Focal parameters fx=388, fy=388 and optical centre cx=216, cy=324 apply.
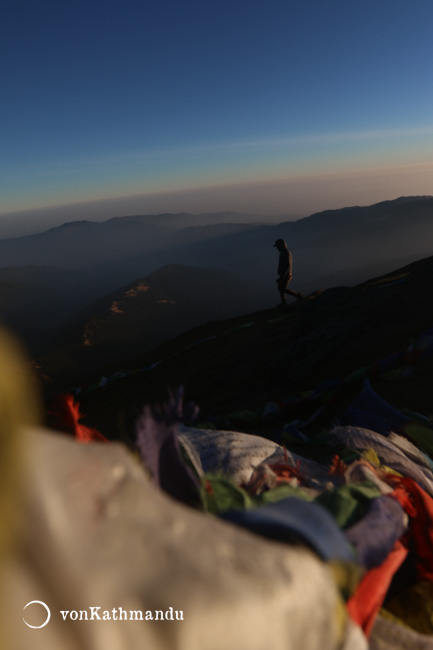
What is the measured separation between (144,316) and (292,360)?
167ft

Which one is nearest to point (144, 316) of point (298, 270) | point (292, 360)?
point (292, 360)

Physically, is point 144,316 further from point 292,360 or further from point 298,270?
point 298,270

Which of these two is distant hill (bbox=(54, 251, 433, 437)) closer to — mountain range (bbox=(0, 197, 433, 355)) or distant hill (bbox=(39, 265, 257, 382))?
distant hill (bbox=(39, 265, 257, 382))

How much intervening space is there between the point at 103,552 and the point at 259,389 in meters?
8.05

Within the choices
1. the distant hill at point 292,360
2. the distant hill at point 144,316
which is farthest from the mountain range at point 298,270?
the distant hill at point 292,360

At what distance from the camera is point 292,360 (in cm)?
879

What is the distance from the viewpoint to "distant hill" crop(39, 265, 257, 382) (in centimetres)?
3362

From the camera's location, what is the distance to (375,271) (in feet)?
307

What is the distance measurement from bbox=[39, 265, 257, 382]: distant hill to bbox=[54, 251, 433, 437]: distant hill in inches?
675

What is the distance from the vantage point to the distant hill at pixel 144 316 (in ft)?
110

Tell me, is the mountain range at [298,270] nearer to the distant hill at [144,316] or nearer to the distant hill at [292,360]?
the distant hill at [144,316]

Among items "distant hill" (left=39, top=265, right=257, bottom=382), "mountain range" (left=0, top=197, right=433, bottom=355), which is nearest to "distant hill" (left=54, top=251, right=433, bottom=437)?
"distant hill" (left=39, top=265, right=257, bottom=382)

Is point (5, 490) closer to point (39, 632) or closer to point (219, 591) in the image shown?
point (39, 632)

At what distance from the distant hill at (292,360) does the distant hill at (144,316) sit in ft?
56.2
